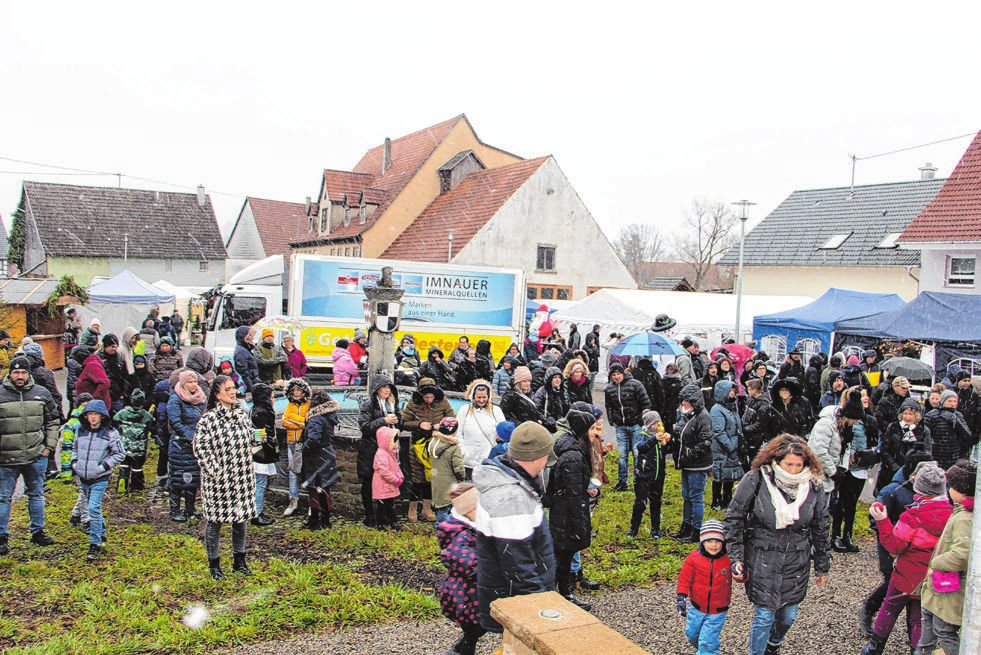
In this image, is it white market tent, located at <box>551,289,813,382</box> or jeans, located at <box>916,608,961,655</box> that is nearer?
jeans, located at <box>916,608,961,655</box>

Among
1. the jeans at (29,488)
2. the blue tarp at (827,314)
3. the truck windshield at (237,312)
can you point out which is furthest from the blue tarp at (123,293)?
the blue tarp at (827,314)

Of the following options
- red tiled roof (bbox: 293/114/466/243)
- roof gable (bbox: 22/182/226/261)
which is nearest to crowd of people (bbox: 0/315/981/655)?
red tiled roof (bbox: 293/114/466/243)

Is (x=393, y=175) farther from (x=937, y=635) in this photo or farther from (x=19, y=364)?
(x=937, y=635)

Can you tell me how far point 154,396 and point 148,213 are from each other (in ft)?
151

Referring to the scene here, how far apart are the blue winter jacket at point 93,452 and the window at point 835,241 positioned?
111ft

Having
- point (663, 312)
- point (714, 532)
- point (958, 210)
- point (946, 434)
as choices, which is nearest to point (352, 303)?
point (663, 312)

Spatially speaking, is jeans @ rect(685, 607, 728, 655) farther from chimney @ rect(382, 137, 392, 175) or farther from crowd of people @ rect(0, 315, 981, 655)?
chimney @ rect(382, 137, 392, 175)

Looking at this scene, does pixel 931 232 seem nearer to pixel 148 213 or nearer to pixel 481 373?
pixel 481 373

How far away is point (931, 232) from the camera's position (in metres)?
22.1

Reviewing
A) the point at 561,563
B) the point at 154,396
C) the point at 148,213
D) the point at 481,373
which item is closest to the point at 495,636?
the point at 561,563

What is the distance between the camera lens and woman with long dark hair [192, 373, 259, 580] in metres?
6.75

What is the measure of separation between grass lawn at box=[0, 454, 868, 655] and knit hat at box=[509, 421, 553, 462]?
9.31 ft

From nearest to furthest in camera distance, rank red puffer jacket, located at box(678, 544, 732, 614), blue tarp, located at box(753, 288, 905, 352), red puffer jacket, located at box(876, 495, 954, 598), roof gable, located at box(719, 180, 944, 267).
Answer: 1. red puffer jacket, located at box(678, 544, 732, 614)
2. red puffer jacket, located at box(876, 495, 954, 598)
3. blue tarp, located at box(753, 288, 905, 352)
4. roof gable, located at box(719, 180, 944, 267)

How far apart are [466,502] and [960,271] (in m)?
22.9
